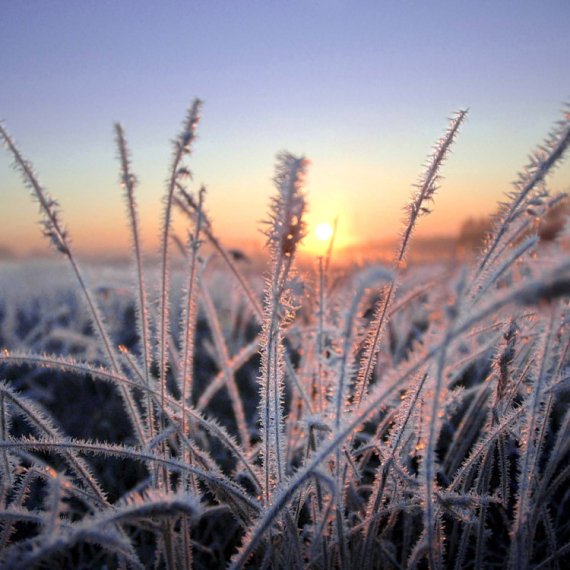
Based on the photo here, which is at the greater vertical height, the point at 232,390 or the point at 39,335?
the point at 232,390

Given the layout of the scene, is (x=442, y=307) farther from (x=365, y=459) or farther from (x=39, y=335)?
(x=39, y=335)

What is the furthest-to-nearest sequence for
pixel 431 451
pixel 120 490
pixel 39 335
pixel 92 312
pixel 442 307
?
1. pixel 39 335
2. pixel 120 490
3. pixel 92 312
4. pixel 431 451
5. pixel 442 307

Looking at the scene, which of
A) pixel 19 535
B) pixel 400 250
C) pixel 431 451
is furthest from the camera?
pixel 19 535

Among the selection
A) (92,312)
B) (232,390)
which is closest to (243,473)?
(232,390)

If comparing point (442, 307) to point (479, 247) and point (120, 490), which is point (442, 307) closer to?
point (479, 247)

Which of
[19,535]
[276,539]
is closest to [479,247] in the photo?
[276,539]

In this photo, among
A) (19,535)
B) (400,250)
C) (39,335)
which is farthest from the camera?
(39,335)

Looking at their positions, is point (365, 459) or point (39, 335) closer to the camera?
point (365, 459)

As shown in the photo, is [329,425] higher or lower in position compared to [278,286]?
lower

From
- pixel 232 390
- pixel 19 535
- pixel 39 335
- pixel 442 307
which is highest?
pixel 442 307
